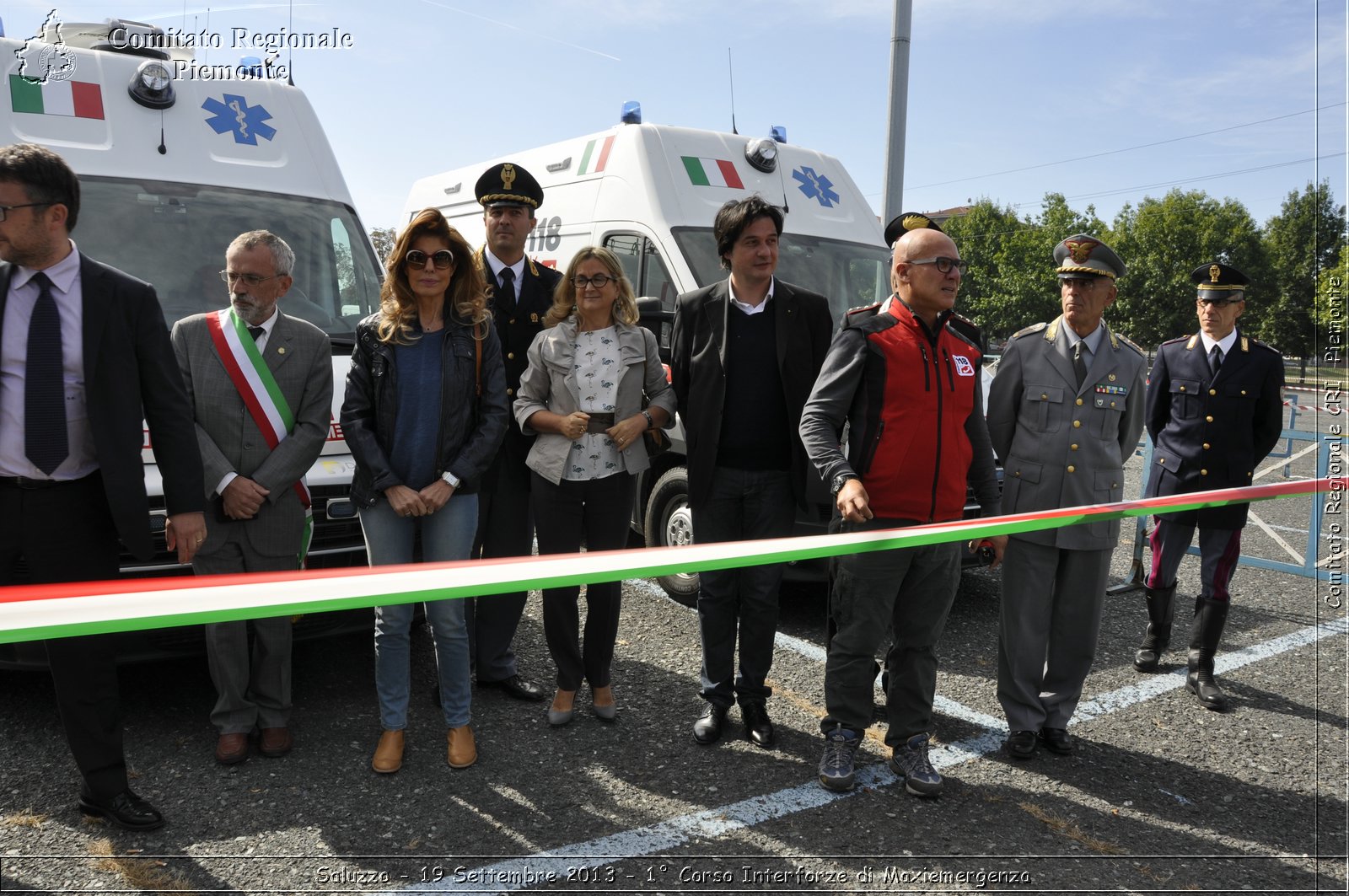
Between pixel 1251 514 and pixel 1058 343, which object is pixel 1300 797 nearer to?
pixel 1058 343

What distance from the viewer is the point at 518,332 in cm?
412

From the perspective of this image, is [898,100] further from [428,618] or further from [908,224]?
[428,618]

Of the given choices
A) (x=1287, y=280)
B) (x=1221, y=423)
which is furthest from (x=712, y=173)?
(x=1287, y=280)

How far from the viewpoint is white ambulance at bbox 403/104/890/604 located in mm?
5621

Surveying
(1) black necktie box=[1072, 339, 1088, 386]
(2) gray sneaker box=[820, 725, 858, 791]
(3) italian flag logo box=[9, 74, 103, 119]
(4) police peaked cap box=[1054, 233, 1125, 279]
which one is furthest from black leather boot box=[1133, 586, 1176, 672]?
(3) italian flag logo box=[9, 74, 103, 119]

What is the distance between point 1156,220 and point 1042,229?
290 inches

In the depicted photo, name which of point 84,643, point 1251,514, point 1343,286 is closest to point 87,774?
point 84,643

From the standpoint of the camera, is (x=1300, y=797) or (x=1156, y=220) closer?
(x=1300, y=797)

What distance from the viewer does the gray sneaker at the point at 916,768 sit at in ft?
10.8

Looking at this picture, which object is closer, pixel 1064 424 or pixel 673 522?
pixel 1064 424

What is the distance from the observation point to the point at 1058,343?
3.81m

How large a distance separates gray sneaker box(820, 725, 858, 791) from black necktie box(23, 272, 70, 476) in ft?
8.84

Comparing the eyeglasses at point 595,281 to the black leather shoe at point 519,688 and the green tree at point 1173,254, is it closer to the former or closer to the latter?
the black leather shoe at point 519,688

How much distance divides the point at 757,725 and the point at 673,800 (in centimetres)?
62
